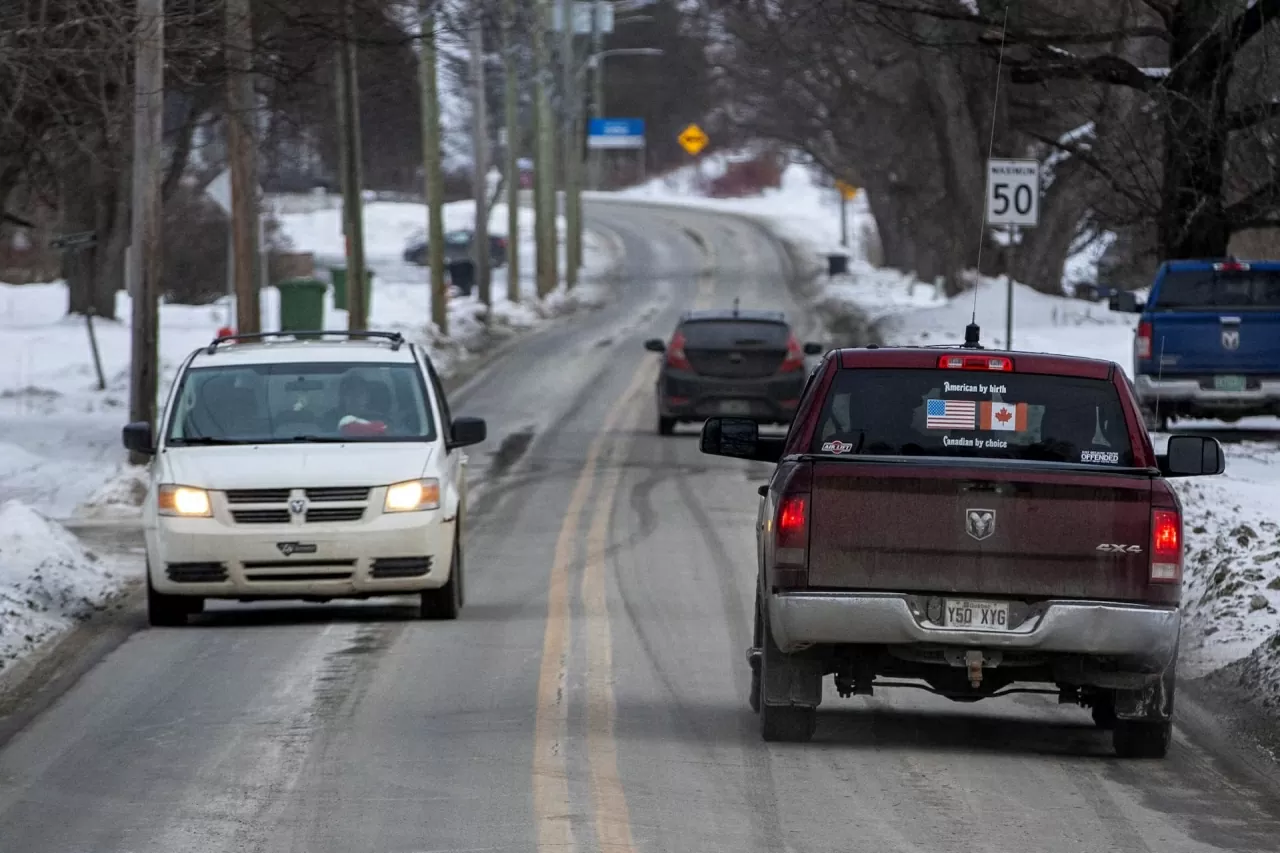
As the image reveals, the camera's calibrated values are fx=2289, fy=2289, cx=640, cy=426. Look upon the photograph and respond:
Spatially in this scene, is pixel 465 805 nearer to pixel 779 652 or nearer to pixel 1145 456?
pixel 779 652

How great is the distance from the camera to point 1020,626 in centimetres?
890

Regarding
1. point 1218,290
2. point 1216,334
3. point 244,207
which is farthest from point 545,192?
point 1216,334

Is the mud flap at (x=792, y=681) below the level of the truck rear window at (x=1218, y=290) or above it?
below

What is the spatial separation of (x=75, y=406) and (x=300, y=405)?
15.7 m

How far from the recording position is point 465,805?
8219mm

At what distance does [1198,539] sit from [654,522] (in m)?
5.34

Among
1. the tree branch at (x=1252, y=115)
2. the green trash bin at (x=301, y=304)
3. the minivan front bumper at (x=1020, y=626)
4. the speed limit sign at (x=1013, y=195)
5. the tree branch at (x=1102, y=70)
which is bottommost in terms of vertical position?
the green trash bin at (x=301, y=304)

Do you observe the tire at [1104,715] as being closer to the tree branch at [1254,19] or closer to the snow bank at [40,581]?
the snow bank at [40,581]

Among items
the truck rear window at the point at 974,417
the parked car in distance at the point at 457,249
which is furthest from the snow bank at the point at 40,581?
the parked car in distance at the point at 457,249

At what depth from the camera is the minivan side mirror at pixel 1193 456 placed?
9.59m

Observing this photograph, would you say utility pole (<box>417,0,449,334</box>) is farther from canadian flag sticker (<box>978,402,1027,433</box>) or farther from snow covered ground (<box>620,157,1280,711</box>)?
canadian flag sticker (<box>978,402,1027,433</box>)

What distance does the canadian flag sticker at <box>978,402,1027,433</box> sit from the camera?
9352 millimetres

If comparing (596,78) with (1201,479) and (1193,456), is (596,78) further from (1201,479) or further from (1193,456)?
(1193,456)

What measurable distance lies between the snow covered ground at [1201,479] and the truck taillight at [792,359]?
2208 mm
